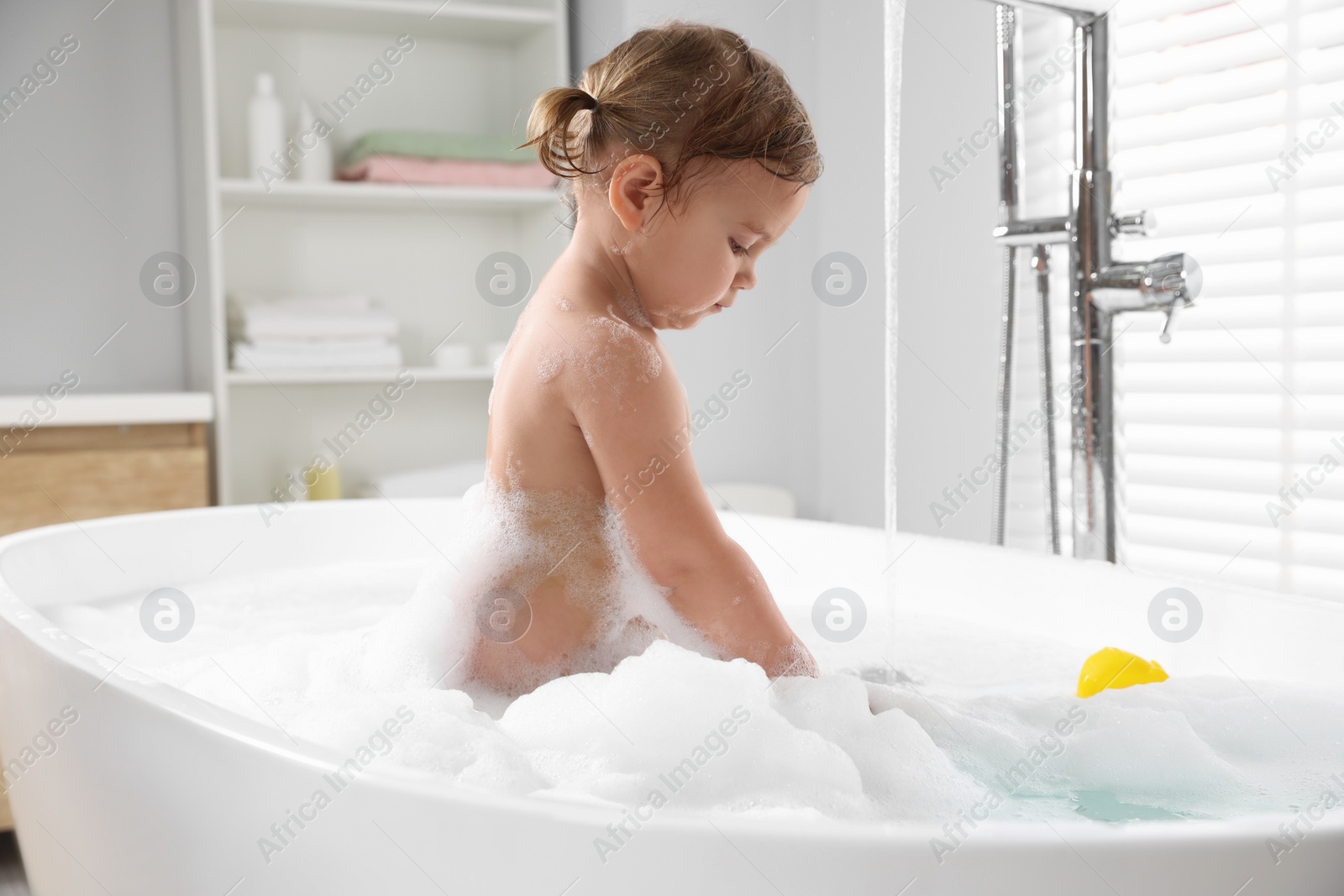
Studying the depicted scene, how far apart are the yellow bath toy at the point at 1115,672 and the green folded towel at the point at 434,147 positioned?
5.55 feet

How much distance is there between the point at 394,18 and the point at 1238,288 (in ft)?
5.96

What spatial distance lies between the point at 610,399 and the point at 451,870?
0.45 metres

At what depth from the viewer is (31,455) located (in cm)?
186

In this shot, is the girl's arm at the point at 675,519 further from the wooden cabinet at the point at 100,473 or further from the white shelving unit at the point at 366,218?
the white shelving unit at the point at 366,218

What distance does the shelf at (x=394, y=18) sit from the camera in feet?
7.67

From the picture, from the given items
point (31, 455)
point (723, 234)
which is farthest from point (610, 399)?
point (31, 455)

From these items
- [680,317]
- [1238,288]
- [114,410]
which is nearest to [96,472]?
[114,410]

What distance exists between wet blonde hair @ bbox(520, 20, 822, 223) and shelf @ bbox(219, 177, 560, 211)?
1374 millimetres

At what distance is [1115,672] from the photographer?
3.25 ft

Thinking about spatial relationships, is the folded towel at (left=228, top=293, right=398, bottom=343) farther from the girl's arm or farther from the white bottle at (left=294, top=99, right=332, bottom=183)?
the girl's arm

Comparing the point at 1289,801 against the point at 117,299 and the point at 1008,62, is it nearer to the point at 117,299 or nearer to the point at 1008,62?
the point at 1008,62

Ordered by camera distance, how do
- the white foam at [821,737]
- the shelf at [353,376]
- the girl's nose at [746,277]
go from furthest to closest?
the shelf at [353,376] < the girl's nose at [746,277] < the white foam at [821,737]

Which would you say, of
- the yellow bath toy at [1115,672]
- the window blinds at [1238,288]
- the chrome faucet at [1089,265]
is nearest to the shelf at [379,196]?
the window blinds at [1238,288]

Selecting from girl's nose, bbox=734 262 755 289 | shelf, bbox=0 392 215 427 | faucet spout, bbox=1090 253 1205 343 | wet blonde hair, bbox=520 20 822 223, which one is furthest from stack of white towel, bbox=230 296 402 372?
faucet spout, bbox=1090 253 1205 343
